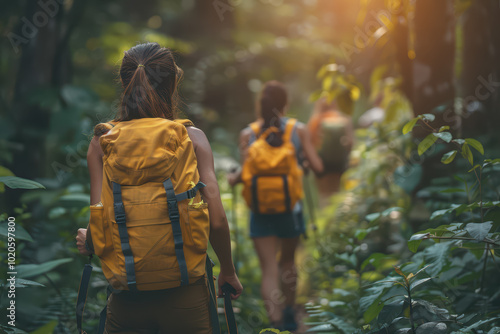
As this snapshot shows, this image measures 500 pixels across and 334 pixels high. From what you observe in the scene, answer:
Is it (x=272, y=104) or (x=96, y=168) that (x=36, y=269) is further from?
(x=272, y=104)

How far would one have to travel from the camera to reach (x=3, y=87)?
1012 centimetres

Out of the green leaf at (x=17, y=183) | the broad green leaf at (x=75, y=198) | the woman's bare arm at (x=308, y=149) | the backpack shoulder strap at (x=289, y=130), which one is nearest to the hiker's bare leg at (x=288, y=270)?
the woman's bare arm at (x=308, y=149)

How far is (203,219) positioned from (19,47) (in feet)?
13.8

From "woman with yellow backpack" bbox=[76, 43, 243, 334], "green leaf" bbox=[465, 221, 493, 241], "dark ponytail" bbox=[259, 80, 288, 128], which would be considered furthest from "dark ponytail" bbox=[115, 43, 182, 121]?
"dark ponytail" bbox=[259, 80, 288, 128]

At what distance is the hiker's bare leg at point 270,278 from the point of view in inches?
183

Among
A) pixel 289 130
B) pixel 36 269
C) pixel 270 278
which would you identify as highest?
pixel 289 130

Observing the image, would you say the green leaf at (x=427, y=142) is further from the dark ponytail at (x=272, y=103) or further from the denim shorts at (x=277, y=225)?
the dark ponytail at (x=272, y=103)

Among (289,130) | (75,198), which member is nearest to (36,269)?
(75,198)

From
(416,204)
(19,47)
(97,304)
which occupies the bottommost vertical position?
(97,304)

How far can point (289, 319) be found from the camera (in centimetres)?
467

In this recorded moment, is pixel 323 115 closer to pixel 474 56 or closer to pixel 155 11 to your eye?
pixel 474 56

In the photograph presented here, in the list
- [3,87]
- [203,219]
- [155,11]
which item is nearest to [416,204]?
[203,219]

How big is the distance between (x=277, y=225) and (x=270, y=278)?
51cm

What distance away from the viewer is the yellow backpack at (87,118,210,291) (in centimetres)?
206
